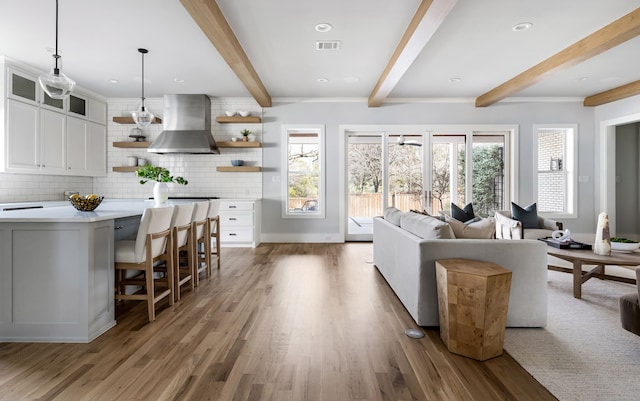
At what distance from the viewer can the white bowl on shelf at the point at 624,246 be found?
324 cm

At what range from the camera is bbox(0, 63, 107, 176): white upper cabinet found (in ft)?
14.7

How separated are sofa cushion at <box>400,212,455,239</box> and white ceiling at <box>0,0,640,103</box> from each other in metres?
1.99

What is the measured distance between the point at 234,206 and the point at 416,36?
12.8ft

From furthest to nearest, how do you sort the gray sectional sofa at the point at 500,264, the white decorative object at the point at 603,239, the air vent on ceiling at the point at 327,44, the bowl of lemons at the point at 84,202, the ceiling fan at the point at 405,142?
the ceiling fan at the point at 405,142, the air vent on ceiling at the point at 327,44, the white decorative object at the point at 603,239, the bowl of lemons at the point at 84,202, the gray sectional sofa at the point at 500,264

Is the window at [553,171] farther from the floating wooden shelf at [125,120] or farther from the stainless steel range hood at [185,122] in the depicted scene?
the floating wooden shelf at [125,120]

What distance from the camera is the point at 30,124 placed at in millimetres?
4766

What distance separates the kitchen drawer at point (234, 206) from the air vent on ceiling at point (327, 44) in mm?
2898

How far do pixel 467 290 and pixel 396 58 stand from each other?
9.86 feet

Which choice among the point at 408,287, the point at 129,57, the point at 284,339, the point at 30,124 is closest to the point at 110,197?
the point at 30,124

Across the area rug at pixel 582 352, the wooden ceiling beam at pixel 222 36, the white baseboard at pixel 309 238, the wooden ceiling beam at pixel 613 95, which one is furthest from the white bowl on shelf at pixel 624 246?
the wooden ceiling beam at pixel 222 36

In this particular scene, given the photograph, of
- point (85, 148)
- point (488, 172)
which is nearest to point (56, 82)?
point (85, 148)

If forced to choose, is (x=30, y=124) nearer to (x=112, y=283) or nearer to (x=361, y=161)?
(x=112, y=283)

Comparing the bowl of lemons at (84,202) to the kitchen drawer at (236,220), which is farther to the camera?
the kitchen drawer at (236,220)

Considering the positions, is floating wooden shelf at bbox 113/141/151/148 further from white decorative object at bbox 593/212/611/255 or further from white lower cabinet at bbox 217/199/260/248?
white decorative object at bbox 593/212/611/255
